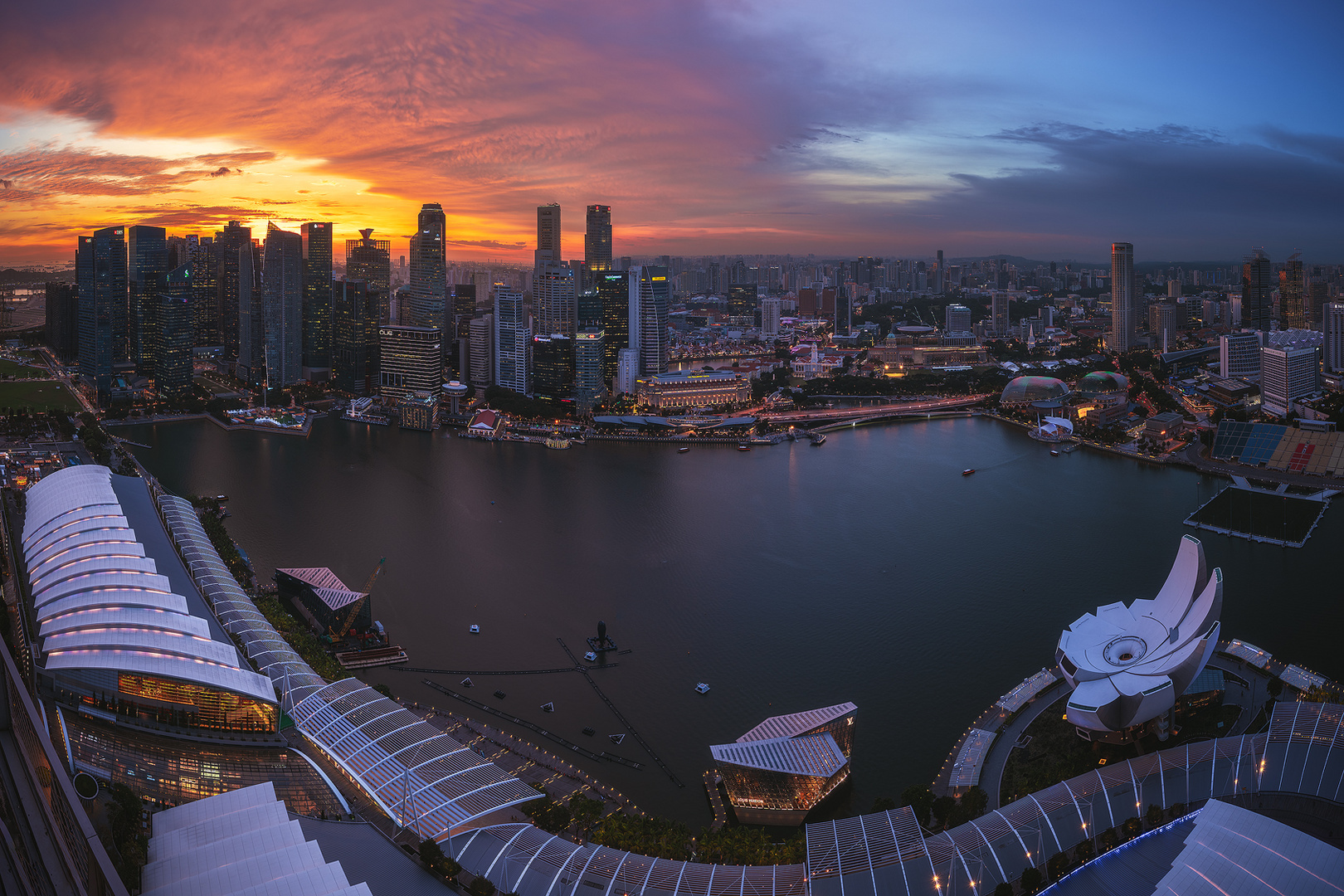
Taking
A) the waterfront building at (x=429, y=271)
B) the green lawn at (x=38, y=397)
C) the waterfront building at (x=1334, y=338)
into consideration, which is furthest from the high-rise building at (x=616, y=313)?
the waterfront building at (x=1334, y=338)

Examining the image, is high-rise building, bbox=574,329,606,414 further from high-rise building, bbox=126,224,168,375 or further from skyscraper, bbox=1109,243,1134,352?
skyscraper, bbox=1109,243,1134,352

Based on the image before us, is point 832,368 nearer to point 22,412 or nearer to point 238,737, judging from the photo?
point 22,412

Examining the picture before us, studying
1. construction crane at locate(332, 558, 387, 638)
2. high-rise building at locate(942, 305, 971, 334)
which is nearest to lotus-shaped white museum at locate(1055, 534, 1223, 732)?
construction crane at locate(332, 558, 387, 638)

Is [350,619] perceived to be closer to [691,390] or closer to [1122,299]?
[691,390]

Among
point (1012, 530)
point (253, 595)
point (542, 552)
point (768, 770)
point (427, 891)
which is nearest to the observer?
point (427, 891)

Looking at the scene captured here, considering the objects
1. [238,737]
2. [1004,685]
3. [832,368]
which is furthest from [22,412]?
[832,368]

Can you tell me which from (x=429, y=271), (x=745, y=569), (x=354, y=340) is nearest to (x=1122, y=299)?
(x=429, y=271)
